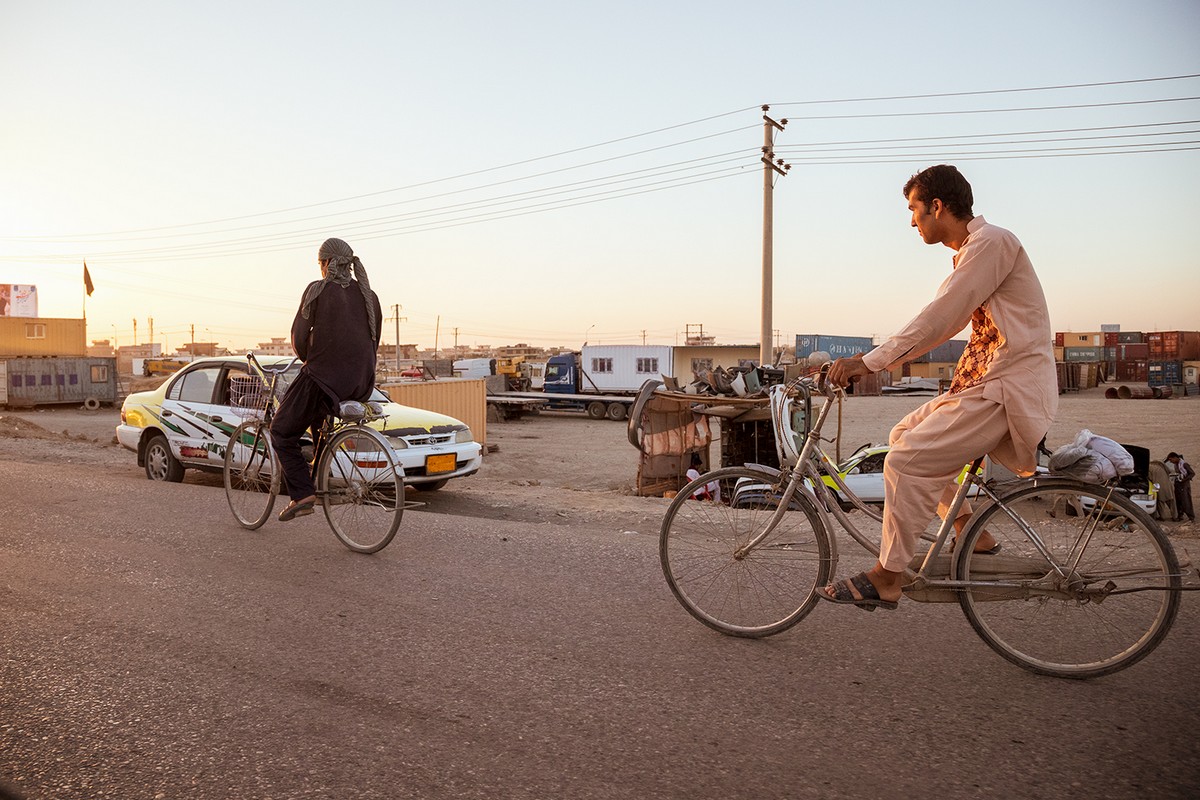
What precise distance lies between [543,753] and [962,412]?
1904 mm

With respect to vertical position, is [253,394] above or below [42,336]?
below

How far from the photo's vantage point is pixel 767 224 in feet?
81.7

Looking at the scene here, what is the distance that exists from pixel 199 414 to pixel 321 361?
15.7 ft

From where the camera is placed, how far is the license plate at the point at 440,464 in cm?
927

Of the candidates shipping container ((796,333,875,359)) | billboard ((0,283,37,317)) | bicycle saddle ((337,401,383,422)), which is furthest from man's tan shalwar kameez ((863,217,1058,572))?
billboard ((0,283,37,317))

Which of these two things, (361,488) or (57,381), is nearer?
(361,488)

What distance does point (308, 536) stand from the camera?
5.58 m

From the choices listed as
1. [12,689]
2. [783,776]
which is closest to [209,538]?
[12,689]

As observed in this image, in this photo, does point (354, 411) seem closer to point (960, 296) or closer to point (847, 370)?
point (847, 370)

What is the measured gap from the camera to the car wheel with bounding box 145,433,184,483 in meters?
9.34

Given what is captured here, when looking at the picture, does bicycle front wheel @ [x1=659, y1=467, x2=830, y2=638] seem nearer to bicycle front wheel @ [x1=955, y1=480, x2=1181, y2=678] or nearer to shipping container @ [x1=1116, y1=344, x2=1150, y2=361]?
bicycle front wheel @ [x1=955, y1=480, x2=1181, y2=678]

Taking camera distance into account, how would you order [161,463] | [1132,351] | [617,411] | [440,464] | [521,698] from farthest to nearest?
[1132,351]
[617,411]
[161,463]
[440,464]
[521,698]

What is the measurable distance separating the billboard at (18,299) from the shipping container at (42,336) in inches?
998

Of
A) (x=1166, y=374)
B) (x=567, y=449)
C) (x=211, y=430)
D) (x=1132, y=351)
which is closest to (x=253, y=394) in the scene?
(x=211, y=430)
